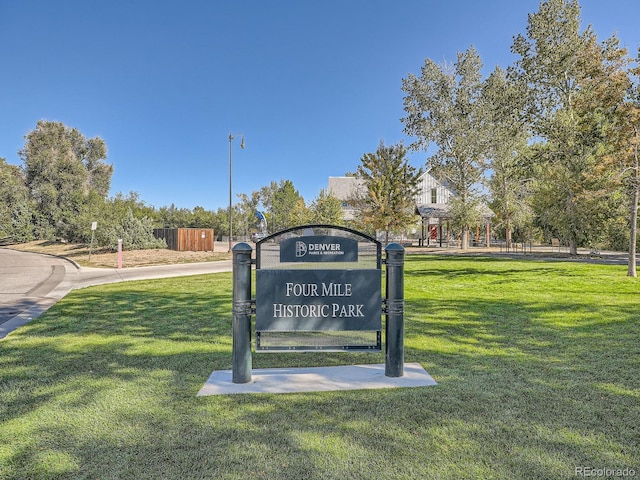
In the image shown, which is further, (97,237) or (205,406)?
(97,237)

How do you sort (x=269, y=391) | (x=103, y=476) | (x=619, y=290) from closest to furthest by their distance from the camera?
1. (x=103, y=476)
2. (x=269, y=391)
3. (x=619, y=290)

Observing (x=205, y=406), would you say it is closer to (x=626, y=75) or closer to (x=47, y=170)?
(x=626, y=75)

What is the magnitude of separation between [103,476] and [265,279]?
194cm

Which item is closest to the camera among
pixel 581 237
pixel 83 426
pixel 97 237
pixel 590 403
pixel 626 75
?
pixel 83 426

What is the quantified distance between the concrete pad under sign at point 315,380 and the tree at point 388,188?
20492 mm

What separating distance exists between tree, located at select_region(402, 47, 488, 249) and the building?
228 centimetres

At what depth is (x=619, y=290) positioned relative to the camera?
9188 millimetres

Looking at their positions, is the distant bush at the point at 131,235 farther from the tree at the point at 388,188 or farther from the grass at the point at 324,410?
the grass at the point at 324,410

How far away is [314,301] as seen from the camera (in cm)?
365

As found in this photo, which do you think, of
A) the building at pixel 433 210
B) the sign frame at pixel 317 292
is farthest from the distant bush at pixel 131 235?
the sign frame at pixel 317 292

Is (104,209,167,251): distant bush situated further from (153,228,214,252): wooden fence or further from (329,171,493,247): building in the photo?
(329,171,493,247): building

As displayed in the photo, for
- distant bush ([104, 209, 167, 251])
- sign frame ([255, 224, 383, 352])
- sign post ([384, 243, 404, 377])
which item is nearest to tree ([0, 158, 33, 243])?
distant bush ([104, 209, 167, 251])

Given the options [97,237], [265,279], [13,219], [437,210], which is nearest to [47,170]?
[13,219]

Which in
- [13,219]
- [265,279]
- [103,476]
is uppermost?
[13,219]
